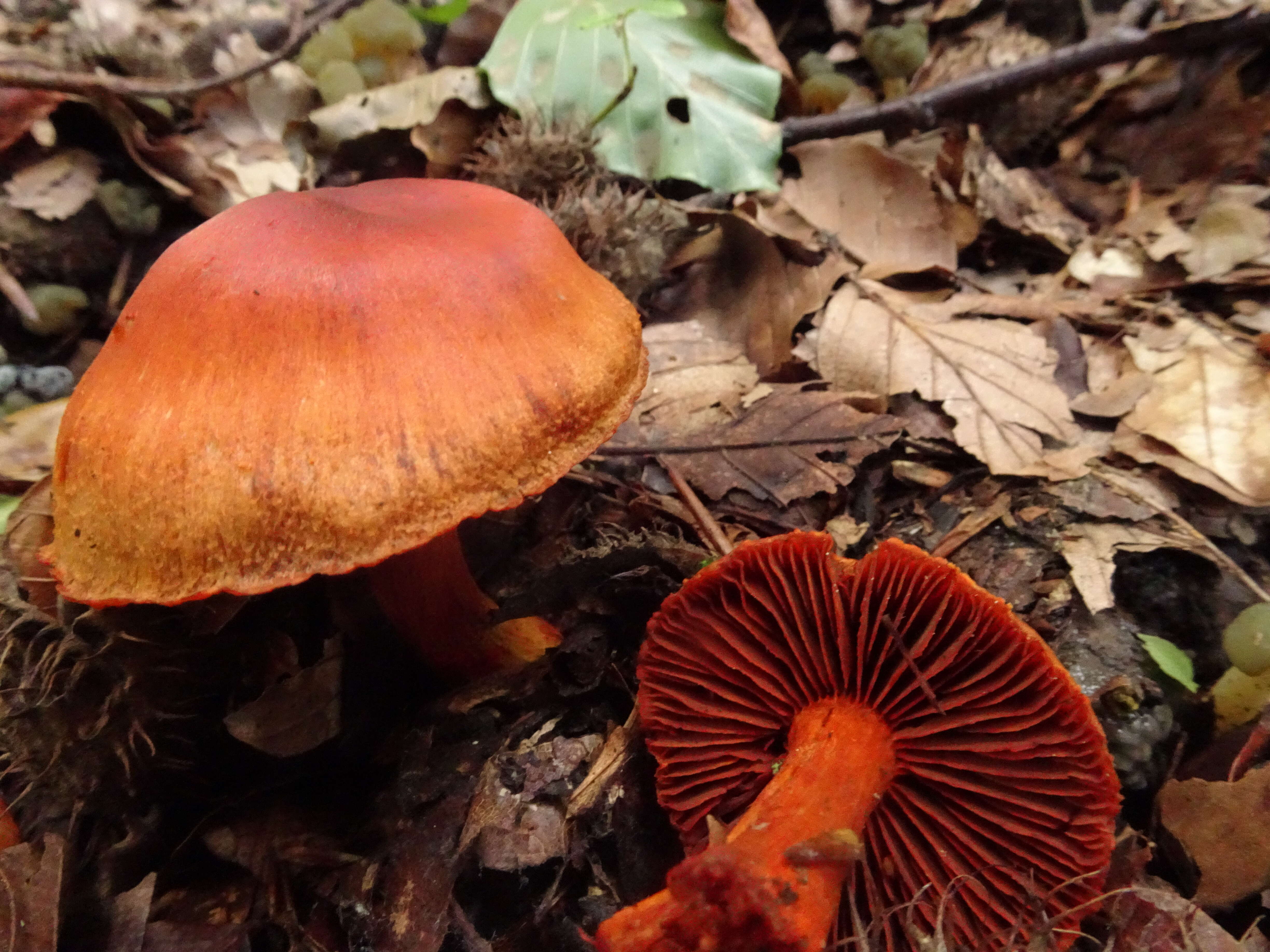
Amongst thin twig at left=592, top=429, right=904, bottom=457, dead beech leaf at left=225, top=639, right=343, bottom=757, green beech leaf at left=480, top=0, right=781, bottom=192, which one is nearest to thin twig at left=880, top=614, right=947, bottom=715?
thin twig at left=592, top=429, right=904, bottom=457

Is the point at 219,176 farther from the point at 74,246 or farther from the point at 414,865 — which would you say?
the point at 414,865

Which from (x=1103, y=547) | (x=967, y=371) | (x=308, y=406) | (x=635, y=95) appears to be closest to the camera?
(x=308, y=406)

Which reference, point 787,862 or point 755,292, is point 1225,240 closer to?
point 755,292

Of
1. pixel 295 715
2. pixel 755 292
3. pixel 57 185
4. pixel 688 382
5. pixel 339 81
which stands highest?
pixel 339 81

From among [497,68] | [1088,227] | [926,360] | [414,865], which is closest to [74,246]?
[497,68]

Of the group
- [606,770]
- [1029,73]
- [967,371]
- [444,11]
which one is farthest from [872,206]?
[606,770]

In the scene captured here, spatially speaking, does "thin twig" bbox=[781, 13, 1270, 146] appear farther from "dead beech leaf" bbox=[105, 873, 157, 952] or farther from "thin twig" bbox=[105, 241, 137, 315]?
"dead beech leaf" bbox=[105, 873, 157, 952]

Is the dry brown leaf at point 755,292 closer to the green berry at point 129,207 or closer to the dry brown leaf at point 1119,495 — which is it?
the dry brown leaf at point 1119,495

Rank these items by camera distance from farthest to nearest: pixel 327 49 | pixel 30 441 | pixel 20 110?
pixel 327 49 < pixel 20 110 < pixel 30 441

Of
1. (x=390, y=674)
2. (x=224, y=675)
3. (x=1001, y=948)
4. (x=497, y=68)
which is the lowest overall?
(x=390, y=674)
